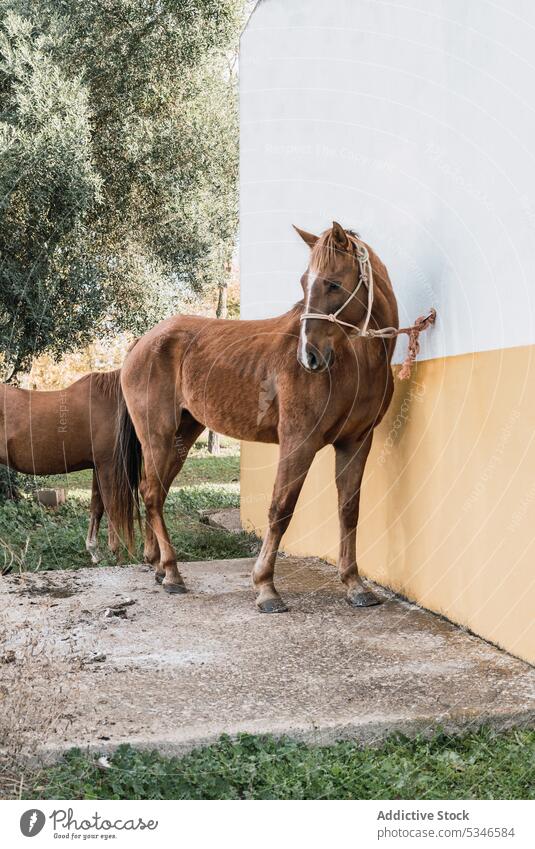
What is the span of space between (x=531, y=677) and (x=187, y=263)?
11.1 m

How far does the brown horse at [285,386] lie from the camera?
446 centimetres

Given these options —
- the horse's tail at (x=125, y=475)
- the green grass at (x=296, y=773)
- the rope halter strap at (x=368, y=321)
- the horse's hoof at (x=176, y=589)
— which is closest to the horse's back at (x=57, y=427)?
the horse's tail at (x=125, y=475)

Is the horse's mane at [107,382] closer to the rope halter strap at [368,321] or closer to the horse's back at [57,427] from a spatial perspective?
the horse's back at [57,427]

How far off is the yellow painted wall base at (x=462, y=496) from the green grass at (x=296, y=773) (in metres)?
0.93

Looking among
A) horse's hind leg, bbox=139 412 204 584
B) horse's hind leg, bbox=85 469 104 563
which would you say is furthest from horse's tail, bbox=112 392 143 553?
horse's hind leg, bbox=85 469 104 563

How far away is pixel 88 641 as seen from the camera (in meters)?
4.51

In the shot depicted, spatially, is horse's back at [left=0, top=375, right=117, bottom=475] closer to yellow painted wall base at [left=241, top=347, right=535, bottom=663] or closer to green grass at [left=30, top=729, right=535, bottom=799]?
yellow painted wall base at [left=241, top=347, right=535, bottom=663]

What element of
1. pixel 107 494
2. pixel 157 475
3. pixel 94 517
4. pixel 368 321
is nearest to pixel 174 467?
pixel 157 475

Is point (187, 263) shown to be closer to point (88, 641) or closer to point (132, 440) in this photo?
point (132, 440)

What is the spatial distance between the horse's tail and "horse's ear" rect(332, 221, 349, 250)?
7.91ft

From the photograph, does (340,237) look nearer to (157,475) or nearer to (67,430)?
(157,475)

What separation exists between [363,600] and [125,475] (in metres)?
2.10

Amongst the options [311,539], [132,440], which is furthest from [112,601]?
[311,539]

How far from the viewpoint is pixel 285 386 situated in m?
4.99
